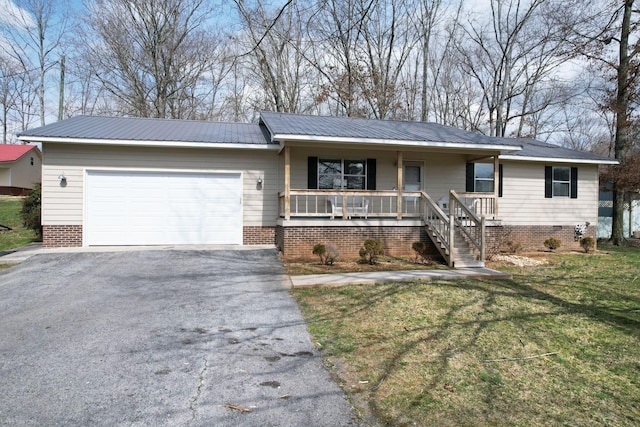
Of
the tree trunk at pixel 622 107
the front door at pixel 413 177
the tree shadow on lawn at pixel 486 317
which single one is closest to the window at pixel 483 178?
the front door at pixel 413 177

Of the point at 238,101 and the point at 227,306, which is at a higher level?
the point at 238,101

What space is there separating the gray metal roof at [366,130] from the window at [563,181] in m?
3.56

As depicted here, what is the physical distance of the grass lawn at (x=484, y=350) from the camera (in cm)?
304

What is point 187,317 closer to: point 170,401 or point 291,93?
point 170,401

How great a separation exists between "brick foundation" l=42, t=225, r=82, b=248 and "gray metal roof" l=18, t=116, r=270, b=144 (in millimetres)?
2349

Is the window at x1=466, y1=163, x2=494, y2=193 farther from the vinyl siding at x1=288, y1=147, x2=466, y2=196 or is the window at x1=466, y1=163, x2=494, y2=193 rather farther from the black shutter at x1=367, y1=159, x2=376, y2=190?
the black shutter at x1=367, y1=159, x2=376, y2=190

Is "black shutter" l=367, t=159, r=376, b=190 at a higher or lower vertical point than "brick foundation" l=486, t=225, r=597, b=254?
higher

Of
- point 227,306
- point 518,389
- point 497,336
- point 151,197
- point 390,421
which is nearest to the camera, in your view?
point 390,421

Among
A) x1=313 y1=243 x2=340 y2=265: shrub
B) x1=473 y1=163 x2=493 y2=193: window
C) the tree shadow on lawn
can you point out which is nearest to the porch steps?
the tree shadow on lawn

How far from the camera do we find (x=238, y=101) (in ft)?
88.3

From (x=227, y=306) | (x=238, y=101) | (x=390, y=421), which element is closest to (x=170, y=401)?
(x=390, y=421)

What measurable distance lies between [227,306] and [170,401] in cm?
278

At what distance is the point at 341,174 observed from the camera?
12.3 metres

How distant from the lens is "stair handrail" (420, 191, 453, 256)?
31.7 feet
